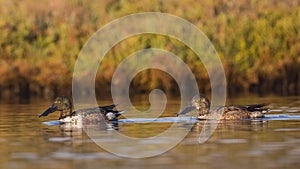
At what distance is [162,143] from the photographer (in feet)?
44.5

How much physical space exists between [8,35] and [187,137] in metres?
11.3

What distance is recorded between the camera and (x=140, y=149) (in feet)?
42.4

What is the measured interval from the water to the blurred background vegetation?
18.8 feet

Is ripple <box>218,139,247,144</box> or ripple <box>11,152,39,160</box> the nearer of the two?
ripple <box>11,152,39,160</box>

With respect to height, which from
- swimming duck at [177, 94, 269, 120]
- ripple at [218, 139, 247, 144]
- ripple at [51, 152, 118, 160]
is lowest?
ripple at [51, 152, 118, 160]

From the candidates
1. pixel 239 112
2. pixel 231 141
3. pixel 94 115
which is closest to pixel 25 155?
pixel 231 141

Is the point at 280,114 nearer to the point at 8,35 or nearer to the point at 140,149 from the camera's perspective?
the point at 140,149

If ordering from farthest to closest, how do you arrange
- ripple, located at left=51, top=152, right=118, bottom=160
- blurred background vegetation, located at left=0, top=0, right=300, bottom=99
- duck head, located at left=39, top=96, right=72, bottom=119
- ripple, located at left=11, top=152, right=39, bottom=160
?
1. blurred background vegetation, located at left=0, top=0, right=300, bottom=99
2. duck head, located at left=39, top=96, right=72, bottom=119
3. ripple, located at left=11, top=152, right=39, bottom=160
4. ripple, located at left=51, top=152, right=118, bottom=160

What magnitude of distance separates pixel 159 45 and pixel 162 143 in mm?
10919

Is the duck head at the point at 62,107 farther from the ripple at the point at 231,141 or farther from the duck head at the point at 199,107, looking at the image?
the ripple at the point at 231,141

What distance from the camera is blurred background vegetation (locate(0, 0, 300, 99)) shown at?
23797 mm

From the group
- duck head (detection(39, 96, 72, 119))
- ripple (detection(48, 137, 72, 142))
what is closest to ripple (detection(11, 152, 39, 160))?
ripple (detection(48, 137, 72, 142))

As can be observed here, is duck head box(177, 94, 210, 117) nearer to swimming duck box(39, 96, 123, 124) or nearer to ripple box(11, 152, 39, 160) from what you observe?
swimming duck box(39, 96, 123, 124)

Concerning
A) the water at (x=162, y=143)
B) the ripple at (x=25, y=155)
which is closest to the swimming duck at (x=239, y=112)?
the water at (x=162, y=143)
